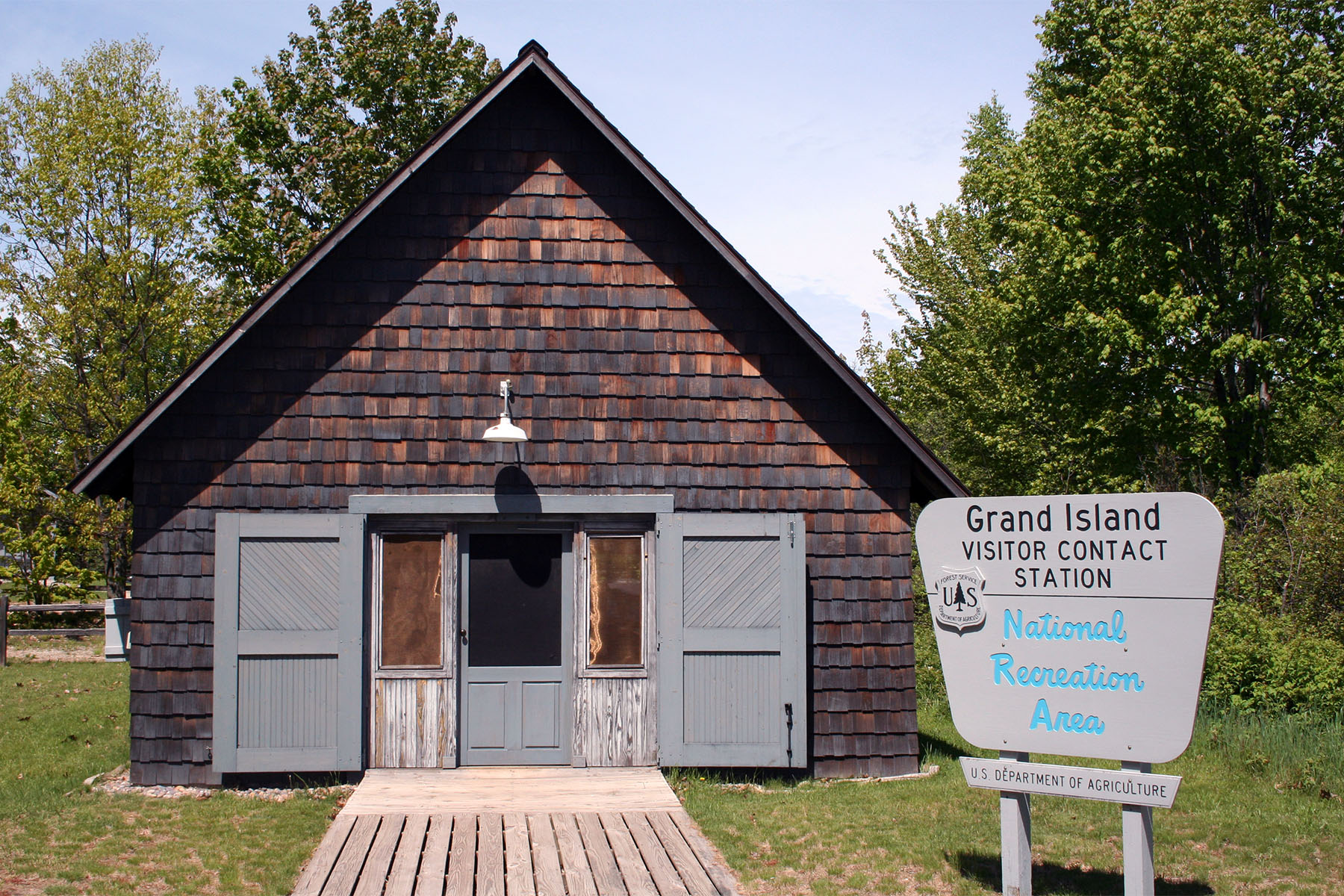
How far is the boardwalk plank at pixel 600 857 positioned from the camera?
5.63 m

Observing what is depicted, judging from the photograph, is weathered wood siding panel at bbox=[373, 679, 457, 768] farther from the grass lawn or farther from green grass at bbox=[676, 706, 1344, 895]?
green grass at bbox=[676, 706, 1344, 895]

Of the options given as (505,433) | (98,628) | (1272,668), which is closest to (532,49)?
(505,433)

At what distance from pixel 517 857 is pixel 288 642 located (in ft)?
9.75

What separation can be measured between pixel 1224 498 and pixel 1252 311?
12.5ft

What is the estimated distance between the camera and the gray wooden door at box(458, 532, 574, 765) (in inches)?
326

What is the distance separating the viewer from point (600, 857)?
6086 mm

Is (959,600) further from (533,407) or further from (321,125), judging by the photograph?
(321,125)

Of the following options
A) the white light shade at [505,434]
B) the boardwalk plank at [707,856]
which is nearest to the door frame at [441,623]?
the white light shade at [505,434]

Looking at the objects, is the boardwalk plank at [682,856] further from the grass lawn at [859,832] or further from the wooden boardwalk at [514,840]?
the grass lawn at [859,832]

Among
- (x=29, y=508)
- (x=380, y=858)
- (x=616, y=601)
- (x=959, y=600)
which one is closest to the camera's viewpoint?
(x=959, y=600)

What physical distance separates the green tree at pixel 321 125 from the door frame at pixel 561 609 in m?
18.4

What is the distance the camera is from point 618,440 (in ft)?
27.6

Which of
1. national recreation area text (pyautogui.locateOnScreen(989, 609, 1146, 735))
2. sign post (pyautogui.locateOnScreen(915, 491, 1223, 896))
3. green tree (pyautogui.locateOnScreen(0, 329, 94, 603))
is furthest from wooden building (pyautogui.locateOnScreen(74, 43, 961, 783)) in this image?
green tree (pyautogui.locateOnScreen(0, 329, 94, 603))

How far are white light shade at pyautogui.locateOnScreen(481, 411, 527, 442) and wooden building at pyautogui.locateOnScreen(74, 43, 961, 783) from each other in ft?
1.51
